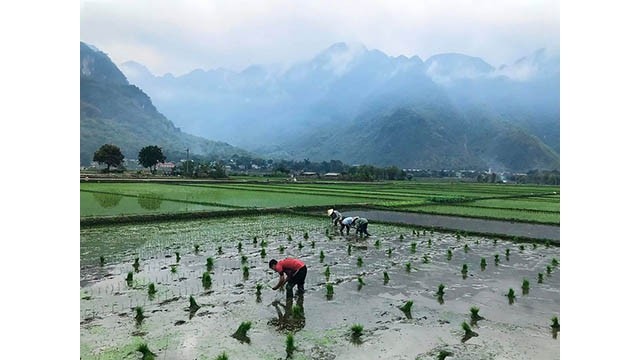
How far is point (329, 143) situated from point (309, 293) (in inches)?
5440

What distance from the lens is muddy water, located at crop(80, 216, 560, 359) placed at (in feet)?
21.4

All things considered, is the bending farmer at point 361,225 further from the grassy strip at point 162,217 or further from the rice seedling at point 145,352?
the rice seedling at point 145,352

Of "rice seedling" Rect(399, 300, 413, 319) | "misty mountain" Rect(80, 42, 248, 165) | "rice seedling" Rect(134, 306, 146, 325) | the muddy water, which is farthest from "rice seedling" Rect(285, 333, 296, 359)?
"misty mountain" Rect(80, 42, 248, 165)

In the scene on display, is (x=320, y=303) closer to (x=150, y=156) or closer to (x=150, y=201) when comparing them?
(x=150, y=201)

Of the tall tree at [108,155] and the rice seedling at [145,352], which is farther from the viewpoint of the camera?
the tall tree at [108,155]

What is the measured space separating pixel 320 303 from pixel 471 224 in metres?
12.3

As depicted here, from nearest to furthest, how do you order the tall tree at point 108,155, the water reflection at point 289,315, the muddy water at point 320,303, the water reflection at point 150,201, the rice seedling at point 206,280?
the muddy water at point 320,303
the water reflection at point 289,315
the rice seedling at point 206,280
the water reflection at point 150,201
the tall tree at point 108,155

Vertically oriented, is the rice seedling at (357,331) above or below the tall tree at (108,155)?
below

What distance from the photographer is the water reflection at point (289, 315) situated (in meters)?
7.24

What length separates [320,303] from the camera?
8430mm

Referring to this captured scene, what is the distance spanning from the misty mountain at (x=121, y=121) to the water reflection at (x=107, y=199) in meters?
64.8

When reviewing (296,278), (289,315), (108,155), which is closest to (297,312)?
(289,315)

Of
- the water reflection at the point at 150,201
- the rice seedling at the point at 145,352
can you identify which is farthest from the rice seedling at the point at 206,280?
the water reflection at the point at 150,201

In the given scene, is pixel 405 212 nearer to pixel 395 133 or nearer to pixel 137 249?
pixel 137 249
